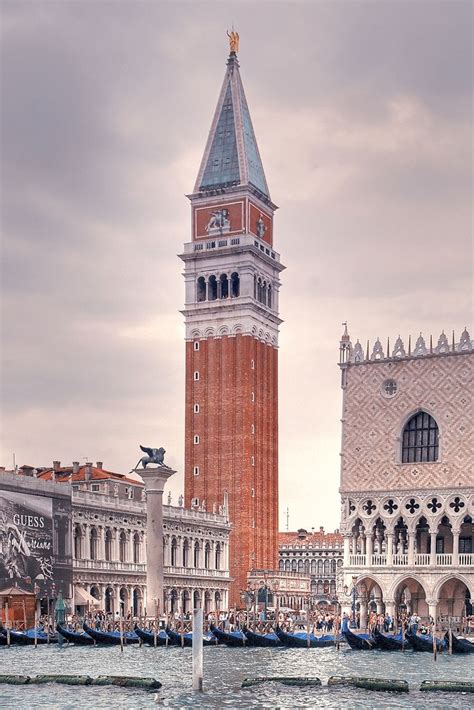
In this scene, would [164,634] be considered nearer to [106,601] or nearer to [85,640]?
[85,640]

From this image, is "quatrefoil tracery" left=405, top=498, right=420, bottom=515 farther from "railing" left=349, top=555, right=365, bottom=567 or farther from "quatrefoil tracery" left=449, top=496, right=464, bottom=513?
"railing" left=349, top=555, right=365, bottom=567

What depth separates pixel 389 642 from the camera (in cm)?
4497

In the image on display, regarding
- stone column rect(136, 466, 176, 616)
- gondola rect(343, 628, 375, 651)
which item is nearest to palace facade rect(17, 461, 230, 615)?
stone column rect(136, 466, 176, 616)

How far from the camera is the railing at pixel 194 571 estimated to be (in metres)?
71.9

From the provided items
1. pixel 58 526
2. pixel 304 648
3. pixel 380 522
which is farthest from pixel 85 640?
pixel 380 522

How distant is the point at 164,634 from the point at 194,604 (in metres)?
27.9

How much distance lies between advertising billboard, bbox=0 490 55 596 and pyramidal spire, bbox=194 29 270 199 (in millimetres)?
34570

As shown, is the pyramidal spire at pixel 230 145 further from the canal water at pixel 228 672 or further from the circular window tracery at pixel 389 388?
the canal water at pixel 228 672

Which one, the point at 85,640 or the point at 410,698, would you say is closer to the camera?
the point at 410,698

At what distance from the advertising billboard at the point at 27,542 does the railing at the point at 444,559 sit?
17640 millimetres

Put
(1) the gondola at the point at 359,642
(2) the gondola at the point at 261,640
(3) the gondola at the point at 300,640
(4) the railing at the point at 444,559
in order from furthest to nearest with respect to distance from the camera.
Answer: (4) the railing at the point at 444,559
(3) the gondola at the point at 300,640
(2) the gondola at the point at 261,640
(1) the gondola at the point at 359,642

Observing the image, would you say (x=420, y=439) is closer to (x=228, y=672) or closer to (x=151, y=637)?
(x=151, y=637)

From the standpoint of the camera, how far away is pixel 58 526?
6009cm

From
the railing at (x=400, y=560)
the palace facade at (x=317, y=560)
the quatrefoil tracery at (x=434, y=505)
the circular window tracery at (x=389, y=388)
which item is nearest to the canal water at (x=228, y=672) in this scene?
the railing at (x=400, y=560)
